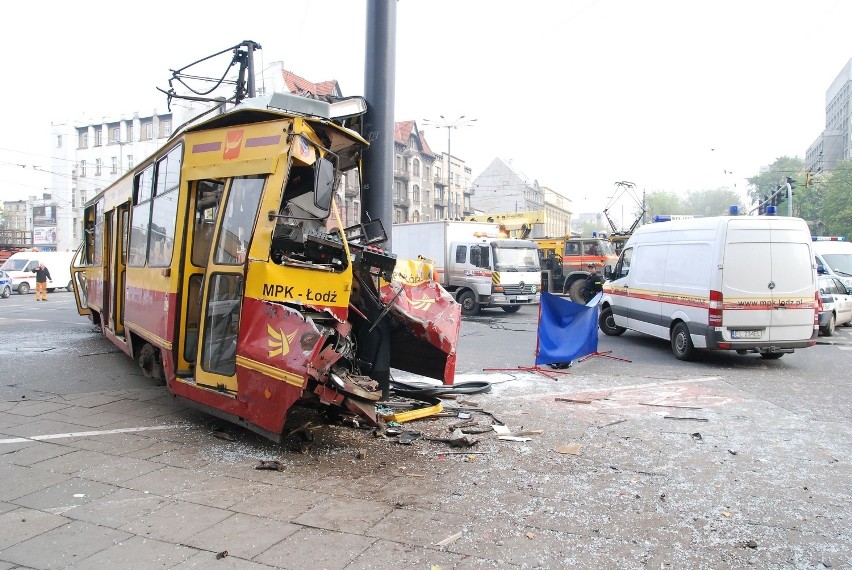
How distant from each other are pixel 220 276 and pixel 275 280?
876mm

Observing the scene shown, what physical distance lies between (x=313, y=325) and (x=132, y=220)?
511cm

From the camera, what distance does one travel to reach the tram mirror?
4.99 metres

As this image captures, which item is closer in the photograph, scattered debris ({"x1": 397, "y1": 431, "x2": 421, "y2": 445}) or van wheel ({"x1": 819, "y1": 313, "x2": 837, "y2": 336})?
scattered debris ({"x1": 397, "y1": 431, "x2": 421, "y2": 445})

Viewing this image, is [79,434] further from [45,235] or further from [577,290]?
[45,235]

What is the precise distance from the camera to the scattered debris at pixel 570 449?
561cm

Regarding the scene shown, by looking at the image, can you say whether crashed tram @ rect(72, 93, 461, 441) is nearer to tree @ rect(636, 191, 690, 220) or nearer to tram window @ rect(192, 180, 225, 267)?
tram window @ rect(192, 180, 225, 267)

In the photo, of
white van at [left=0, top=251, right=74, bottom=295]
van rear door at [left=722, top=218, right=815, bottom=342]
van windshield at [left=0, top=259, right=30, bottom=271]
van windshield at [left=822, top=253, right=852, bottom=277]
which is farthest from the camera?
van windshield at [left=0, top=259, right=30, bottom=271]

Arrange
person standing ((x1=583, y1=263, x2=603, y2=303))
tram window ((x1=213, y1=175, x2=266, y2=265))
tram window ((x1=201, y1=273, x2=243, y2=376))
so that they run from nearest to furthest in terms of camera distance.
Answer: tram window ((x1=213, y1=175, x2=266, y2=265))
tram window ((x1=201, y1=273, x2=243, y2=376))
person standing ((x1=583, y1=263, x2=603, y2=303))

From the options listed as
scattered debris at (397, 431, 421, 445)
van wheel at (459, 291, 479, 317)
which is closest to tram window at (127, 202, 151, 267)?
scattered debris at (397, 431, 421, 445)

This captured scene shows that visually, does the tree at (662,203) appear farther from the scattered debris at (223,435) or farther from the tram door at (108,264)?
the scattered debris at (223,435)

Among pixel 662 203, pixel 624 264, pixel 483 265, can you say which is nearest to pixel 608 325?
pixel 624 264

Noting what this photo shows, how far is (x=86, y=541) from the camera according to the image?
3705mm

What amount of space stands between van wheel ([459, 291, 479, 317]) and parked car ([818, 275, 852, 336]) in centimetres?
979

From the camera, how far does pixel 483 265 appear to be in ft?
64.4
